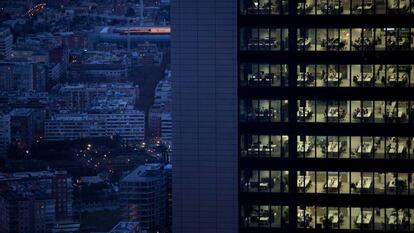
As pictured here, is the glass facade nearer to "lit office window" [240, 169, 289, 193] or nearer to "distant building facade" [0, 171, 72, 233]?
"lit office window" [240, 169, 289, 193]

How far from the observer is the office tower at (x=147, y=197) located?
25.3 meters

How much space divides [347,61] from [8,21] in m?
46.5

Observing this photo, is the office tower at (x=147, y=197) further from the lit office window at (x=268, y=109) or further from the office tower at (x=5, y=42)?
the office tower at (x=5, y=42)

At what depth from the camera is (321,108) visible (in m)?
9.97

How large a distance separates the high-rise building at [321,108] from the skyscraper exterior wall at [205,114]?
19mm

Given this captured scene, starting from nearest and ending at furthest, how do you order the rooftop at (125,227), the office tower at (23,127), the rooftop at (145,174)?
1. the rooftop at (125,227)
2. the rooftop at (145,174)
3. the office tower at (23,127)

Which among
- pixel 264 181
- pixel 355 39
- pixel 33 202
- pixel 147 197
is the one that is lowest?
pixel 33 202

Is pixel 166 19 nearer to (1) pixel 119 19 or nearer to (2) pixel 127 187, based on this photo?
(1) pixel 119 19

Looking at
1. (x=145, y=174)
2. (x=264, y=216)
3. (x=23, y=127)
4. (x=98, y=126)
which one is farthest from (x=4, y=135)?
(x=264, y=216)

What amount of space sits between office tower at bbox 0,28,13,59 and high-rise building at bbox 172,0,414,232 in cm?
4473

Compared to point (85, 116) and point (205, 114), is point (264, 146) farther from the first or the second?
point (85, 116)

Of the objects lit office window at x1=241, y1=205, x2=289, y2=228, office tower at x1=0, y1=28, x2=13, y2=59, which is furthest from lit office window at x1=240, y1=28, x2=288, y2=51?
office tower at x1=0, y1=28, x2=13, y2=59

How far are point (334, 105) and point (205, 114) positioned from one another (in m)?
1.10

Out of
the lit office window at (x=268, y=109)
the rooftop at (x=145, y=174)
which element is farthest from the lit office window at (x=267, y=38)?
the rooftop at (x=145, y=174)
